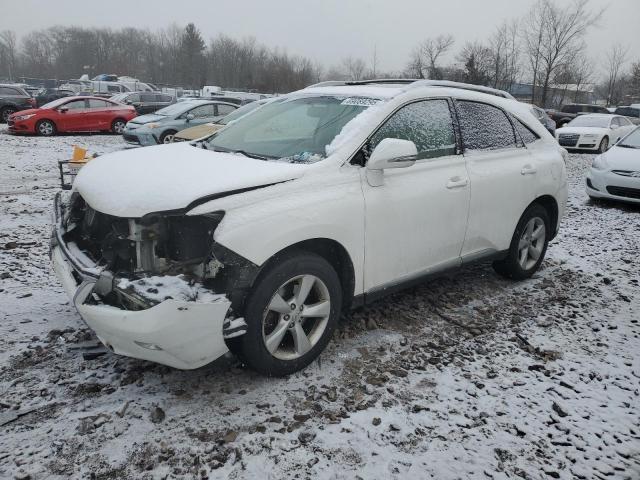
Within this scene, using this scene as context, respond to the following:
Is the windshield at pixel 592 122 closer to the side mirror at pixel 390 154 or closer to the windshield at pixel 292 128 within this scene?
the windshield at pixel 292 128

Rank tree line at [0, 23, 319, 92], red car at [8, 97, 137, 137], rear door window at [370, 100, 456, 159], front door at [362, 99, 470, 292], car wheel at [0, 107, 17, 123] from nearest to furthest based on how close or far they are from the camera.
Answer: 1. front door at [362, 99, 470, 292]
2. rear door window at [370, 100, 456, 159]
3. red car at [8, 97, 137, 137]
4. car wheel at [0, 107, 17, 123]
5. tree line at [0, 23, 319, 92]

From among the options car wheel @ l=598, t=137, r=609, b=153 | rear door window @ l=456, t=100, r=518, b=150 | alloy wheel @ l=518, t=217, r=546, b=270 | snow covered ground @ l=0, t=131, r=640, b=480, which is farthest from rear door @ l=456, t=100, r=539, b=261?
car wheel @ l=598, t=137, r=609, b=153

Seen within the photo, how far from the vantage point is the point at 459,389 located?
305cm

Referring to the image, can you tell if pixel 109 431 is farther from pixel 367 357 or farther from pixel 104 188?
pixel 367 357

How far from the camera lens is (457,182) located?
378 centimetres

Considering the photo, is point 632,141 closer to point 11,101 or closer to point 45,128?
point 45,128

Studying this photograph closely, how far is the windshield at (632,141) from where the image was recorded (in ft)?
29.8

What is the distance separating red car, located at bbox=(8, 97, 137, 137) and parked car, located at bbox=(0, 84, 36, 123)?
4289 mm

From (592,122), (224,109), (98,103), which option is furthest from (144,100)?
(592,122)

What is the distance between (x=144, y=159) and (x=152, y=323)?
52.8 inches

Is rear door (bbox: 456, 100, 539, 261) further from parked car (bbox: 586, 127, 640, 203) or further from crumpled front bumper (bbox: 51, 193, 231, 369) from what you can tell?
parked car (bbox: 586, 127, 640, 203)

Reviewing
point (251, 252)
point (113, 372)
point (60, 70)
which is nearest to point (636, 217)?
point (251, 252)

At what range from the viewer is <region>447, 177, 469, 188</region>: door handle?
3722 millimetres

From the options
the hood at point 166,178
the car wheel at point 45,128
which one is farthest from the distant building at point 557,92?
the hood at point 166,178
